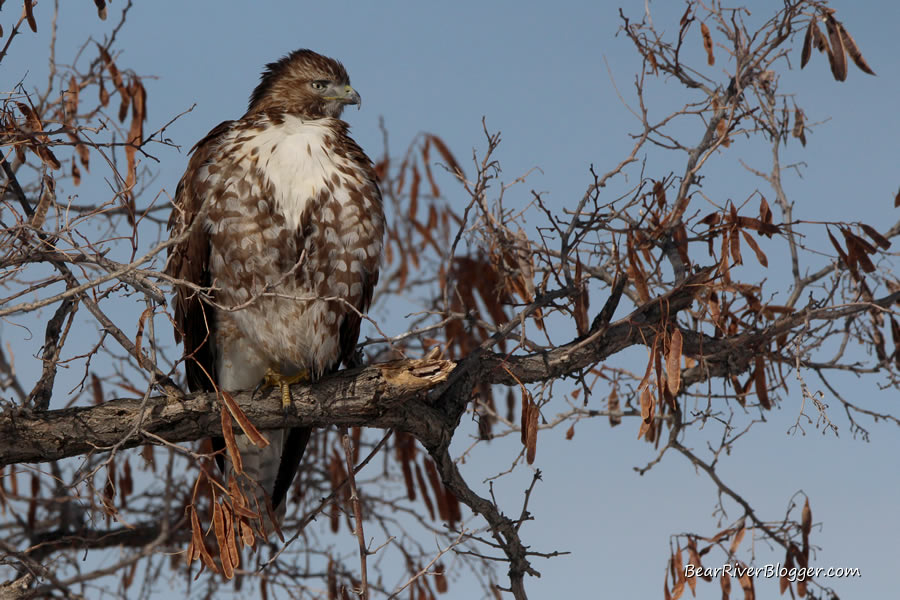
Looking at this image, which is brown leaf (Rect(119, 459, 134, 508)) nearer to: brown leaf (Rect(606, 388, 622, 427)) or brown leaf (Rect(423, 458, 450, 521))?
brown leaf (Rect(423, 458, 450, 521))

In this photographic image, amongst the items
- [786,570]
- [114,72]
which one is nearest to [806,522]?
[786,570]

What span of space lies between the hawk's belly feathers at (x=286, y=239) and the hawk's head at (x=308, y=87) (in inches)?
13.7

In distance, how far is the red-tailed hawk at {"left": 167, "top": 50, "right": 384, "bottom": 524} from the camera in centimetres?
372

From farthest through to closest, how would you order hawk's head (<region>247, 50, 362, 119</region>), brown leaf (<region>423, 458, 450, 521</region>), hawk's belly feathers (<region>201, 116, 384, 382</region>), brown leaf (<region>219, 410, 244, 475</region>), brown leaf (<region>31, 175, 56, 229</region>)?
brown leaf (<region>423, 458, 450, 521</region>), hawk's head (<region>247, 50, 362, 119</region>), hawk's belly feathers (<region>201, 116, 384, 382</region>), brown leaf (<region>31, 175, 56, 229</region>), brown leaf (<region>219, 410, 244, 475</region>)

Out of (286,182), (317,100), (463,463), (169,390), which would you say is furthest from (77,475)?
(317,100)

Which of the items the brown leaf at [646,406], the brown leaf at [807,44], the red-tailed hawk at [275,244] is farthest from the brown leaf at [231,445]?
the brown leaf at [807,44]

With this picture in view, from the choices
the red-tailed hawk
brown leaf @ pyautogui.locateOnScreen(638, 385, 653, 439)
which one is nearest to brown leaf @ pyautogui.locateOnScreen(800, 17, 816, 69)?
brown leaf @ pyautogui.locateOnScreen(638, 385, 653, 439)

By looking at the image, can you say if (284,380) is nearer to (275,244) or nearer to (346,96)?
(275,244)

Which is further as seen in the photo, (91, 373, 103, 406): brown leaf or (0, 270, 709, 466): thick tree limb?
(91, 373, 103, 406): brown leaf

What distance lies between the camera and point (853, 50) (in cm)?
393

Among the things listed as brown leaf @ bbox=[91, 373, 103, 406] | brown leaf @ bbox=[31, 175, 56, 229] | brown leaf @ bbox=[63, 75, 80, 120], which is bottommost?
brown leaf @ bbox=[31, 175, 56, 229]

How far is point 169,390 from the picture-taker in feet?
11.9

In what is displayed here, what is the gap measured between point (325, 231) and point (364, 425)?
789 millimetres

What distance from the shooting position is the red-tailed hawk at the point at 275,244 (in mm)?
3725
